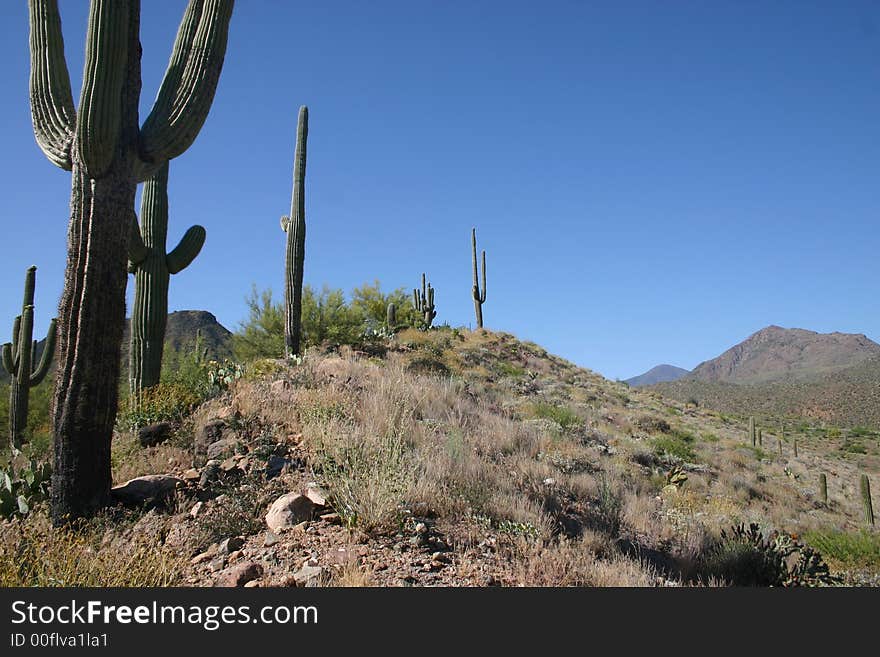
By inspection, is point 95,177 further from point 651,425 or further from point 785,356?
point 785,356

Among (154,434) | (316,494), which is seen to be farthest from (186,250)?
(316,494)

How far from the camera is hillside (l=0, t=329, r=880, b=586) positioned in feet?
15.4

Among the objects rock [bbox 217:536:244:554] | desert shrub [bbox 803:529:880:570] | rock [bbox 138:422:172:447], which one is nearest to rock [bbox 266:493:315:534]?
rock [bbox 217:536:244:554]

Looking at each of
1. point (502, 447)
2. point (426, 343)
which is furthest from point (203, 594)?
point (426, 343)

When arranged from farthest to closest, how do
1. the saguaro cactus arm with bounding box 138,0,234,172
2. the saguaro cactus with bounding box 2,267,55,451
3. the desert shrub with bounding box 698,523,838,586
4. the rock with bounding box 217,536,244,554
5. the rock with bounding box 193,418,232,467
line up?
the saguaro cactus with bounding box 2,267,55,451, the rock with bounding box 193,418,232,467, the saguaro cactus arm with bounding box 138,0,234,172, the desert shrub with bounding box 698,523,838,586, the rock with bounding box 217,536,244,554

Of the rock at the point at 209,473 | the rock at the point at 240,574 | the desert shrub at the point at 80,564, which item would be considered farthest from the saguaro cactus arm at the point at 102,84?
the rock at the point at 240,574

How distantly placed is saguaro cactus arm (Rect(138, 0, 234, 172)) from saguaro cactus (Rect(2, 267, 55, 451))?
47.6ft

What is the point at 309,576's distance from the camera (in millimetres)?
4395

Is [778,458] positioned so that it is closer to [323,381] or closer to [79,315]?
[323,381]

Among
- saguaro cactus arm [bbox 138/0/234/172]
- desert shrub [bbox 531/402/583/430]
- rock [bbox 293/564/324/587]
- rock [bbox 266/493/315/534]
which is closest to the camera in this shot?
rock [bbox 293/564/324/587]

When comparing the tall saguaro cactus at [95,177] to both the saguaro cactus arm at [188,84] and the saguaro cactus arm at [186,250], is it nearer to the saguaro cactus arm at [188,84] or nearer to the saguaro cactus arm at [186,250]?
the saguaro cactus arm at [188,84]

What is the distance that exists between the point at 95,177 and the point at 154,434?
391cm

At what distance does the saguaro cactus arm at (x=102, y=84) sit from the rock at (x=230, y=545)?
4369 millimetres

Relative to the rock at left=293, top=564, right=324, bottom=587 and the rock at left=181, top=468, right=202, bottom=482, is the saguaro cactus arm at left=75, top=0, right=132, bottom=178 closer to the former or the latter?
the rock at left=181, top=468, right=202, bottom=482
